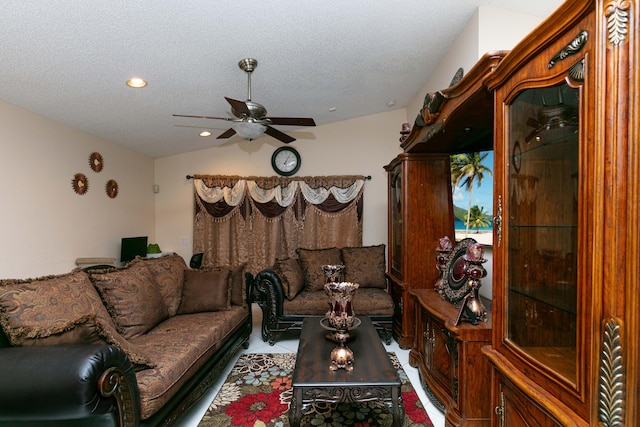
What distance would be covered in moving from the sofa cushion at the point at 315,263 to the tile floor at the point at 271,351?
2.23 feet

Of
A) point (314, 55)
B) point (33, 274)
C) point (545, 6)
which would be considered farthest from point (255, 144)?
point (545, 6)

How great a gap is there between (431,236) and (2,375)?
3112 millimetres

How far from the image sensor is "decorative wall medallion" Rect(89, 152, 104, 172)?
3969 mm

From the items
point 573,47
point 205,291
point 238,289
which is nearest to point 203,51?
point 205,291

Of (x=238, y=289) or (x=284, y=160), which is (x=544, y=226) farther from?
(x=284, y=160)

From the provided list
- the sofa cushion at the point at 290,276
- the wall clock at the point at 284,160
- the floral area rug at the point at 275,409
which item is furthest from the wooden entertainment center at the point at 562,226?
the wall clock at the point at 284,160

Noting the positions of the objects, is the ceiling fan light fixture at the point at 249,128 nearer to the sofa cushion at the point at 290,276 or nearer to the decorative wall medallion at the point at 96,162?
the sofa cushion at the point at 290,276

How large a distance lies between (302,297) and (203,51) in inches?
104

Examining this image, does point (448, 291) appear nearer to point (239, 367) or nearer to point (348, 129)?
point (239, 367)

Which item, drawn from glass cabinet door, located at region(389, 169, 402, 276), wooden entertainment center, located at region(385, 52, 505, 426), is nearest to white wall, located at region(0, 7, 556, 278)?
wooden entertainment center, located at region(385, 52, 505, 426)

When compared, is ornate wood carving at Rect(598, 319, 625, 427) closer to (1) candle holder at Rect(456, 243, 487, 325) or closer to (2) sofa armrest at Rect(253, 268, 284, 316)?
(1) candle holder at Rect(456, 243, 487, 325)

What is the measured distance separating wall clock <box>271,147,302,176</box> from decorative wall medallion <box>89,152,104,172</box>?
231cm

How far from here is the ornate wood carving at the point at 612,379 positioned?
2.73 ft

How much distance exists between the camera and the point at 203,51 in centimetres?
256
